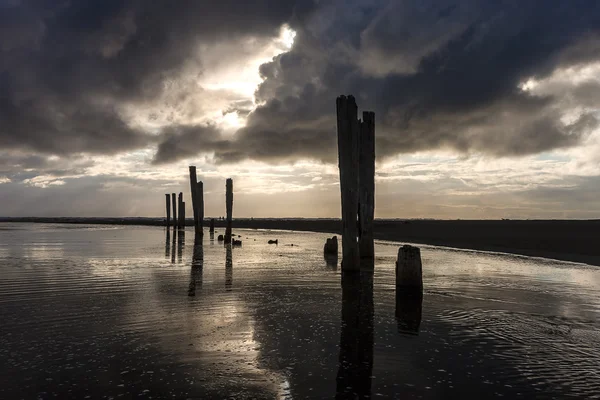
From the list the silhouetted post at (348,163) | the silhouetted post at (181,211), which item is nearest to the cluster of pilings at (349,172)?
the silhouetted post at (348,163)

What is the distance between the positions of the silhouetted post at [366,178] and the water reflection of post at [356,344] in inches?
203

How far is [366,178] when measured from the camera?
16.4m

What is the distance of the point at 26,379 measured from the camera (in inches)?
192

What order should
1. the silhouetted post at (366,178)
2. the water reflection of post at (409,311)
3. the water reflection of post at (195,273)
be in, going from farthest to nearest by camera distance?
1. the silhouetted post at (366,178)
2. the water reflection of post at (195,273)
3. the water reflection of post at (409,311)

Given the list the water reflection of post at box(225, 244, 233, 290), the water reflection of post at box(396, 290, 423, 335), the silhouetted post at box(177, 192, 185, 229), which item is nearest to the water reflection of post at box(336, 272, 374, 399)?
the water reflection of post at box(396, 290, 423, 335)

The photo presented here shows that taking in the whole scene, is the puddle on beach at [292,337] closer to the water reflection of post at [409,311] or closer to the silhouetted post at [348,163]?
the water reflection of post at [409,311]

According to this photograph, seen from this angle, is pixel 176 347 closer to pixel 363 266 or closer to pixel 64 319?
pixel 64 319

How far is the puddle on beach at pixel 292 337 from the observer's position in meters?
4.82

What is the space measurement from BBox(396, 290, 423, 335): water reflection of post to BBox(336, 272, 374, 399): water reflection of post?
19.8 inches

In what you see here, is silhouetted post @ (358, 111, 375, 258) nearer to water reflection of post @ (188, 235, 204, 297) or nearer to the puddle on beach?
the puddle on beach

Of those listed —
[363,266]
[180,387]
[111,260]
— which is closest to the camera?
[180,387]

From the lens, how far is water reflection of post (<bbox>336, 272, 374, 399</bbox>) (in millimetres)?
4805

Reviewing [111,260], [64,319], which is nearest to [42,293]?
[64,319]

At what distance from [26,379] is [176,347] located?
174 centimetres
